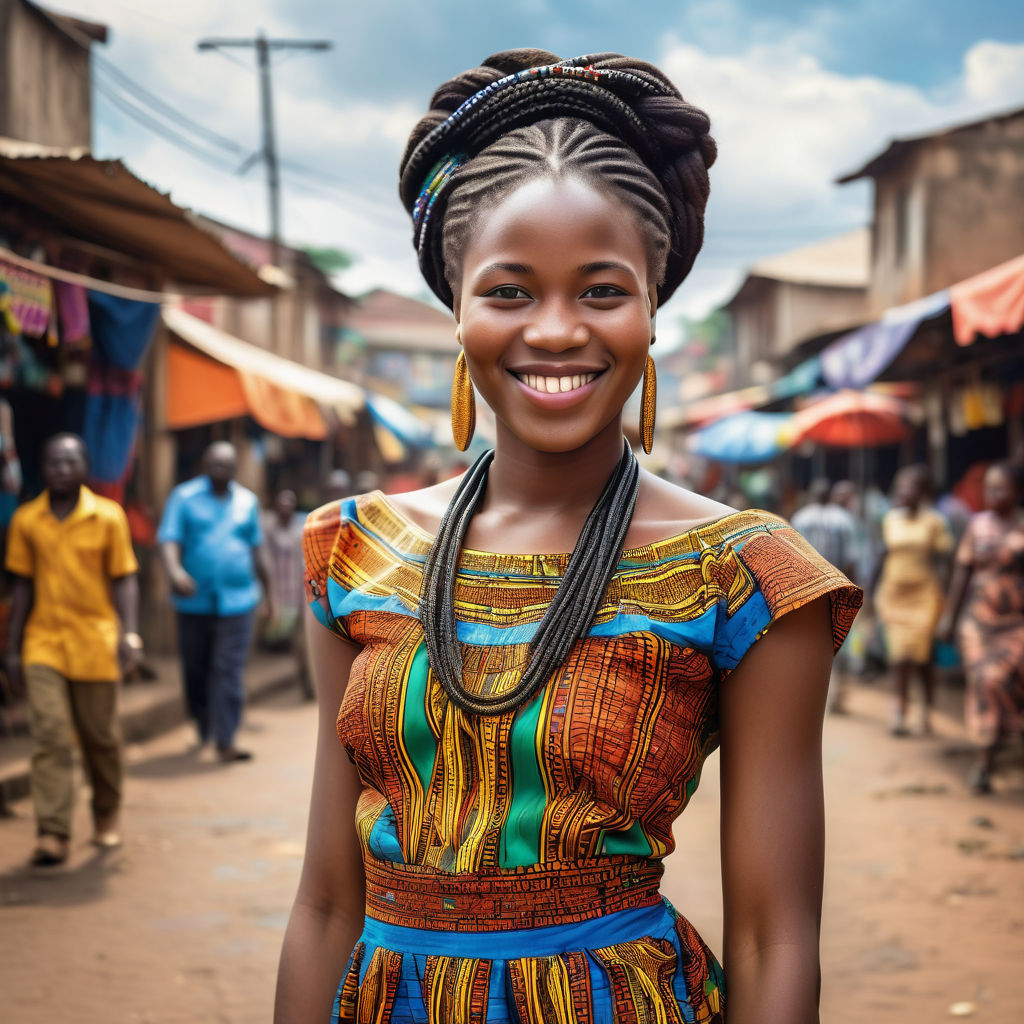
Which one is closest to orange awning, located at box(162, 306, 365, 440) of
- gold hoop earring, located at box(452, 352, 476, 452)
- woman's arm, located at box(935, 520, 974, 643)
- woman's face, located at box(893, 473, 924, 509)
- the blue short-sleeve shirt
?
the blue short-sleeve shirt

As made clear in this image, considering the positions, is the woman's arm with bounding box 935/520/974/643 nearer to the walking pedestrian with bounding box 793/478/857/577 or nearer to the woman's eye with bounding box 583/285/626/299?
the walking pedestrian with bounding box 793/478/857/577

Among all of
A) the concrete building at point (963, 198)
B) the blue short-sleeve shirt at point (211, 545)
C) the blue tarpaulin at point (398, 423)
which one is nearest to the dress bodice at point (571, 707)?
the blue short-sleeve shirt at point (211, 545)

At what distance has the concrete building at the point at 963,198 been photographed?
53.8 feet

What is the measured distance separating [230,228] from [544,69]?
2534 cm

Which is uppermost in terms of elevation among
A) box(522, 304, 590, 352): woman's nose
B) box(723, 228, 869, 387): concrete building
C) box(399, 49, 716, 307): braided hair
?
box(723, 228, 869, 387): concrete building

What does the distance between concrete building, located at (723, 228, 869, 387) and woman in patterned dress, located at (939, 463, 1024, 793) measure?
17.4m

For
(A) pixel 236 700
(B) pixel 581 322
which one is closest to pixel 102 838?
(A) pixel 236 700

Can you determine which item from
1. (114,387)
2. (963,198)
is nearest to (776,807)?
(114,387)

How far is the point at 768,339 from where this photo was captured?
29234mm

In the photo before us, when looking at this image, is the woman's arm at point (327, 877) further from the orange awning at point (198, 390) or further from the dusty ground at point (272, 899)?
the orange awning at point (198, 390)

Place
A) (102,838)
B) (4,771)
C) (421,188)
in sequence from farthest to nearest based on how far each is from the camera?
1. (4,771)
2. (102,838)
3. (421,188)

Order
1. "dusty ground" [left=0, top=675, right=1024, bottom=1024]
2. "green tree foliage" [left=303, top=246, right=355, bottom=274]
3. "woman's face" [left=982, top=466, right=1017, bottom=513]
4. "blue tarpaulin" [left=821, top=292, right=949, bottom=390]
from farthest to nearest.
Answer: "green tree foliage" [left=303, top=246, right=355, bottom=274] → "blue tarpaulin" [left=821, top=292, right=949, bottom=390] → "woman's face" [left=982, top=466, right=1017, bottom=513] → "dusty ground" [left=0, top=675, right=1024, bottom=1024]

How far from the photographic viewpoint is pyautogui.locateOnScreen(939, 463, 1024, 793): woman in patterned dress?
22.5 ft

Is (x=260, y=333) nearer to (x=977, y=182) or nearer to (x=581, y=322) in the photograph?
(x=977, y=182)
